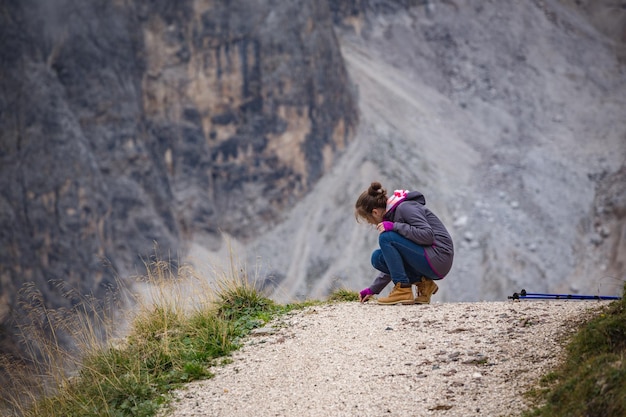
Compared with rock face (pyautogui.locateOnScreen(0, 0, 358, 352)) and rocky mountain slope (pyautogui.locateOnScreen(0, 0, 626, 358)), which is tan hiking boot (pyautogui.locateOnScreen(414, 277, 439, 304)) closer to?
rocky mountain slope (pyautogui.locateOnScreen(0, 0, 626, 358))

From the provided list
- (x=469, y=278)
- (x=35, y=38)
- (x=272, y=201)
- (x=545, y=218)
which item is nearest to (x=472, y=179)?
(x=545, y=218)

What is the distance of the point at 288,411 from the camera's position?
17.2 ft

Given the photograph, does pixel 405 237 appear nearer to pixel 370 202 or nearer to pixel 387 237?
pixel 387 237

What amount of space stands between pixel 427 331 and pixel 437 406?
140 cm

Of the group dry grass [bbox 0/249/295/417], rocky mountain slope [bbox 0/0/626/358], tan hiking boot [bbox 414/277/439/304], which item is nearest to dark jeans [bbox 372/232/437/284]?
tan hiking boot [bbox 414/277/439/304]

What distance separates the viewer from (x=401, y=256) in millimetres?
7266

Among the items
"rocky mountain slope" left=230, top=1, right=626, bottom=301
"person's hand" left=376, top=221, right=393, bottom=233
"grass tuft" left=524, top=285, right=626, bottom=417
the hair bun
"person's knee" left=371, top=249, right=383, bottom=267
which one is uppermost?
the hair bun

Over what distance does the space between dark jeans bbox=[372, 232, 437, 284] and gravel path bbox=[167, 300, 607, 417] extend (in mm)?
406

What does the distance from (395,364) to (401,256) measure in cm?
174

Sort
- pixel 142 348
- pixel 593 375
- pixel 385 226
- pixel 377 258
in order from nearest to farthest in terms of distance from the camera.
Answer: pixel 593 375, pixel 142 348, pixel 385 226, pixel 377 258

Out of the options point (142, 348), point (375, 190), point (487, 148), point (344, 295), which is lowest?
point (487, 148)

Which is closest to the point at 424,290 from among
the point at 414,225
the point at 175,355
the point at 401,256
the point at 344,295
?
the point at 401,256

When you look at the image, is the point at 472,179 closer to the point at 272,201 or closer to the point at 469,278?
the point at 469,278

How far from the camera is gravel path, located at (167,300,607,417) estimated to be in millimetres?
5086
